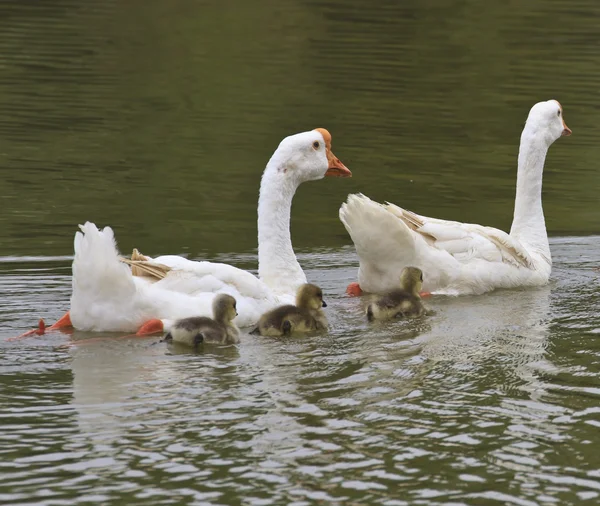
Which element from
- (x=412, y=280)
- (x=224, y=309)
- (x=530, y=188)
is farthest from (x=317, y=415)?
(x=530, y=188)

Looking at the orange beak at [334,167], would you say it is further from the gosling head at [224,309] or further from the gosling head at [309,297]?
the gosling head at [224,309]

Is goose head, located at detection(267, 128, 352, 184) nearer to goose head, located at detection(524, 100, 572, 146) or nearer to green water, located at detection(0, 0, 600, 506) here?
green water, located at detection(0, 0, 600, 506)

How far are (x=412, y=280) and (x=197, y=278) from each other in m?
2.51

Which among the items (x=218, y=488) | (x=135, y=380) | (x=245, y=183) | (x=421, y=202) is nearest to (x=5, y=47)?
(x=245, y=183)

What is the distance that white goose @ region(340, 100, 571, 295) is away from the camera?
13.1 m

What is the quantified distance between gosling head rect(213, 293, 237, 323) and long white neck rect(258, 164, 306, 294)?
54.2 inches

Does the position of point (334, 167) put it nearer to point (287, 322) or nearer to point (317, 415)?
point (287, 322)

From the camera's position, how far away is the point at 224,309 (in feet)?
36.5

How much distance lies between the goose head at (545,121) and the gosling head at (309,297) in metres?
4.46

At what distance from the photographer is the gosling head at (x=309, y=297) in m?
11.9

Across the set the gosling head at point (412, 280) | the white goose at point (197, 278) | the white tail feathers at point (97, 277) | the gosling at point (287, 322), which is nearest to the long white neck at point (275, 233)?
the white goose at point (197, 278)

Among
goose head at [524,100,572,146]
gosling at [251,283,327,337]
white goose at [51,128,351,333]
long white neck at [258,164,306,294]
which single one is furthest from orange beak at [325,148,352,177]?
goose head at [524,100,572,146]

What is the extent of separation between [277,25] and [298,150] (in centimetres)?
2575

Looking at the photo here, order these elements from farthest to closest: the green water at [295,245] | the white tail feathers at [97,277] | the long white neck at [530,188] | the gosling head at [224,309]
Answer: the long white neck at [530,188] < the gosling head at [224,309] < the white tail feathers at [97,277] < the green water at [295,245]
